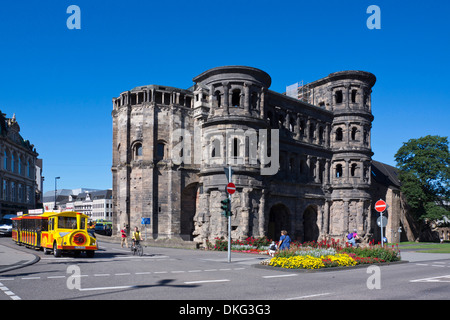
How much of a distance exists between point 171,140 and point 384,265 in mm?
25334

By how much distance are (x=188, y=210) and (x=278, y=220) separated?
9.27 metres

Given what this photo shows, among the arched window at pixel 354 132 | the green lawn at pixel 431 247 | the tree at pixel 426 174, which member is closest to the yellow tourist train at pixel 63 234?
the green lawn at pixel 431 247

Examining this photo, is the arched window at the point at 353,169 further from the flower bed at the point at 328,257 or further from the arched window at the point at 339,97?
the flower bed at the point at 328,257

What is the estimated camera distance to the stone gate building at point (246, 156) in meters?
35.8

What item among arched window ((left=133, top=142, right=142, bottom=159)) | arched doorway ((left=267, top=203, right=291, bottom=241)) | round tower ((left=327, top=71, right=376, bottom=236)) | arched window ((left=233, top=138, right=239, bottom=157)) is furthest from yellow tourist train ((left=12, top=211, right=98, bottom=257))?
round tower ((left=327, top=71, right=376, bottom=236))

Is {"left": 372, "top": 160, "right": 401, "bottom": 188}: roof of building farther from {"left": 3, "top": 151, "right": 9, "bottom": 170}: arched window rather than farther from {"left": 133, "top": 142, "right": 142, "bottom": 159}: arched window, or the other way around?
{"left": 3, "top": 151, "right": 9, "bottom": 170}: arched window

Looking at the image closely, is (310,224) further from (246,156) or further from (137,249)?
(137,249)

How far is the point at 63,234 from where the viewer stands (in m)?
21.2

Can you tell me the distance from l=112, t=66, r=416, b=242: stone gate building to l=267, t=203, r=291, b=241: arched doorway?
10cm

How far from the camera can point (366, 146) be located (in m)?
48.5

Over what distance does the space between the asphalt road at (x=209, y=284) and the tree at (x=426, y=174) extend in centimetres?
3936

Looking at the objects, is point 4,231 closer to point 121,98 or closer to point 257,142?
point 121,98
